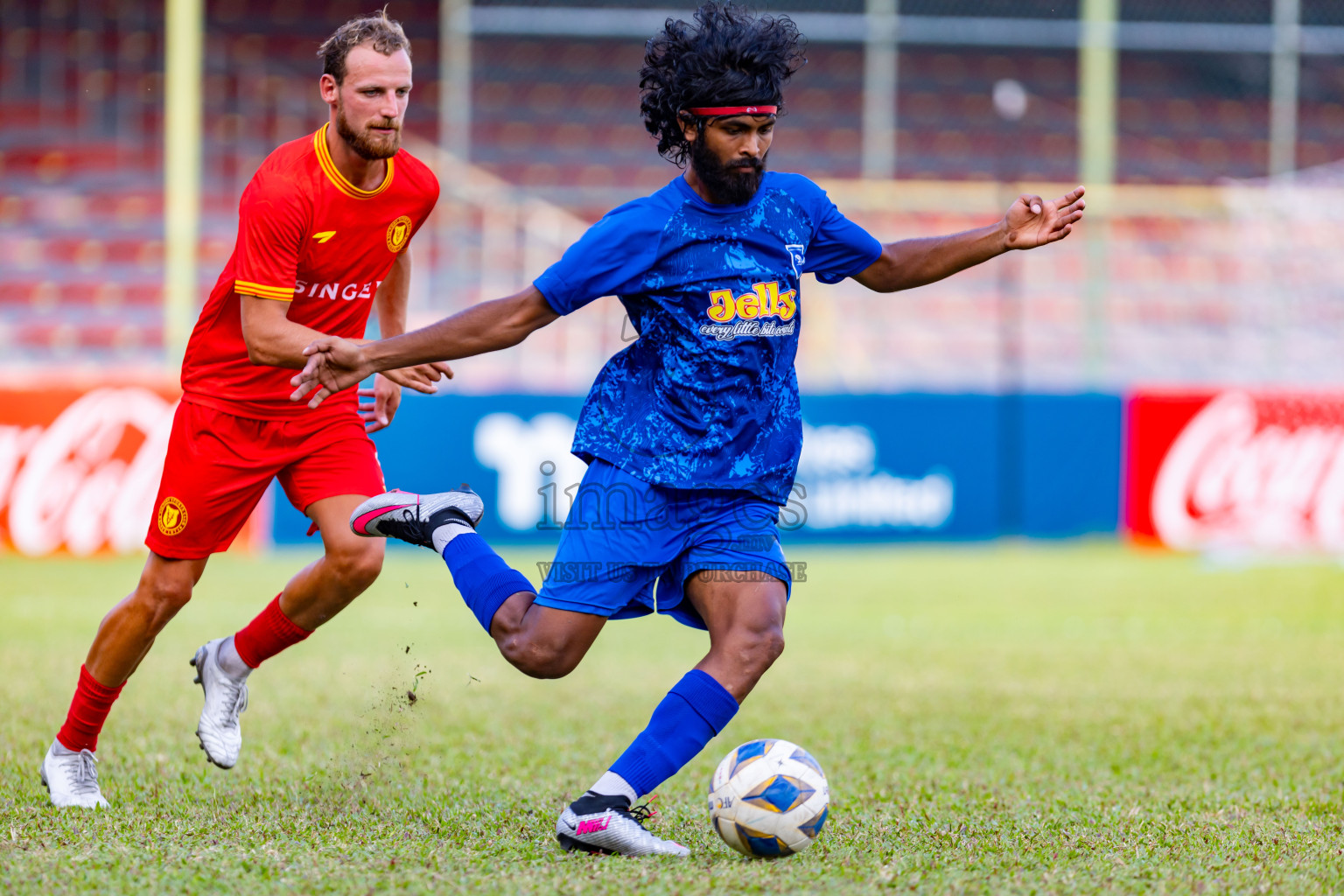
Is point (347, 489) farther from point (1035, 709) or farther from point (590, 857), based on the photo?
point (1035, 709)

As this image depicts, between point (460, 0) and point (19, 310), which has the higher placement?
point (460, 0)

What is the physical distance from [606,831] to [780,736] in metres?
2.02

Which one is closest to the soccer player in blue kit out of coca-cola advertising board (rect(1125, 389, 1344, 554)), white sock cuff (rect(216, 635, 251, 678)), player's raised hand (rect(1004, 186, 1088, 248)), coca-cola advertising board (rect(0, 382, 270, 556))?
player's raised hand (rect(1004, 186, 1088, 248))

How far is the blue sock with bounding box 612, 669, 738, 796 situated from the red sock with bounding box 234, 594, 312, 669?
1399 millimetres

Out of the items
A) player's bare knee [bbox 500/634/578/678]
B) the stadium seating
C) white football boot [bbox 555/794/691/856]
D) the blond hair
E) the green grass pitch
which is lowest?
the green grass pitch

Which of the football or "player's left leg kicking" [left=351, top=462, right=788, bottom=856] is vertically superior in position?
"player's left leg kicking" [left=351, top=462, right=788, bottom=856]

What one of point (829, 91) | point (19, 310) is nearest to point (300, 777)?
point (19, 310)

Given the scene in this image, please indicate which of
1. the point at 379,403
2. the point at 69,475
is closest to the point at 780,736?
the point at 379,403

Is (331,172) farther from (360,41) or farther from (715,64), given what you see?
(715,64)

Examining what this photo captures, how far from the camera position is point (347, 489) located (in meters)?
4.57

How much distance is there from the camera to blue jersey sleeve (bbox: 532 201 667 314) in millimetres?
3754

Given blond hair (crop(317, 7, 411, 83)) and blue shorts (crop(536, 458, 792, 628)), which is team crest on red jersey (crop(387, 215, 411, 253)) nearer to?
blond hair (crop(317, 7, 411, 83))

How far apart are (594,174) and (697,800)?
1285 centimetres

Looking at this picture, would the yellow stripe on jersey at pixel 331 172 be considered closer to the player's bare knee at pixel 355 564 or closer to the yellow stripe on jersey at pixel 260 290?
the yellow stripe on jersey at pixel 260 290
